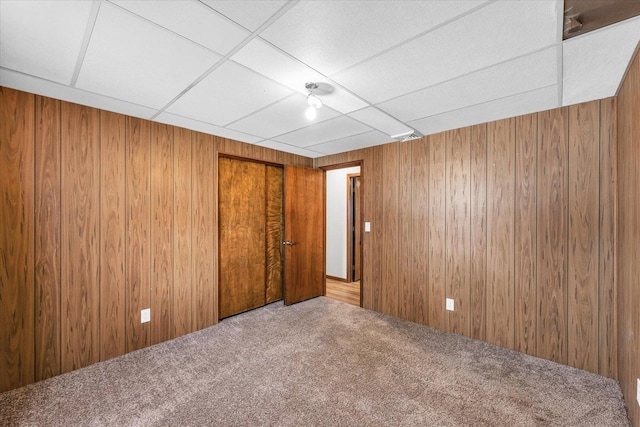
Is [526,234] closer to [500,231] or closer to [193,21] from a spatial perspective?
[500,231]

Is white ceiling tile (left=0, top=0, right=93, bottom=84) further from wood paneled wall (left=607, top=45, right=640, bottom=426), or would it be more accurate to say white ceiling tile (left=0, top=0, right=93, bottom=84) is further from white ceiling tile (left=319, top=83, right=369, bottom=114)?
wood paneled wall (left=607, top=45, right=640, bottom=426)

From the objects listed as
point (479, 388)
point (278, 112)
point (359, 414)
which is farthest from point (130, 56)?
point (479, 388)

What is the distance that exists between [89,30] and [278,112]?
54.1 inches

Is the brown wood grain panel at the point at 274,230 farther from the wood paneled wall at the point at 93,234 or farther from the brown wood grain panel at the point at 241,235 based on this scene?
the wood paneled wall at the point at 93,234

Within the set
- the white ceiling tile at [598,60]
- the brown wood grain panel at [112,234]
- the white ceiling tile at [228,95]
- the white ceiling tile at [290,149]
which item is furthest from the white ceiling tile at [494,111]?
the brown wood grain panel at [112,234]

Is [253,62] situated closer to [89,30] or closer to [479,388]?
[89,30]

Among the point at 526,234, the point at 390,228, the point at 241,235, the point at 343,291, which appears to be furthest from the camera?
the point at 343,291

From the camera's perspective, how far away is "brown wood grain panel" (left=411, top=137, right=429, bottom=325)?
3.25 meters

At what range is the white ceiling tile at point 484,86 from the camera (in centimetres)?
171

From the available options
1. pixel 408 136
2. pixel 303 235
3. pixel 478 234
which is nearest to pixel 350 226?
pixel 303 235

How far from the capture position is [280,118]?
267 centimetres

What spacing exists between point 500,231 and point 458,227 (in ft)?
1.31

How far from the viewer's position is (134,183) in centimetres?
267

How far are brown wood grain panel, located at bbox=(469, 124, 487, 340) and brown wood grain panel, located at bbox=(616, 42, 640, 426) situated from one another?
0.94m
